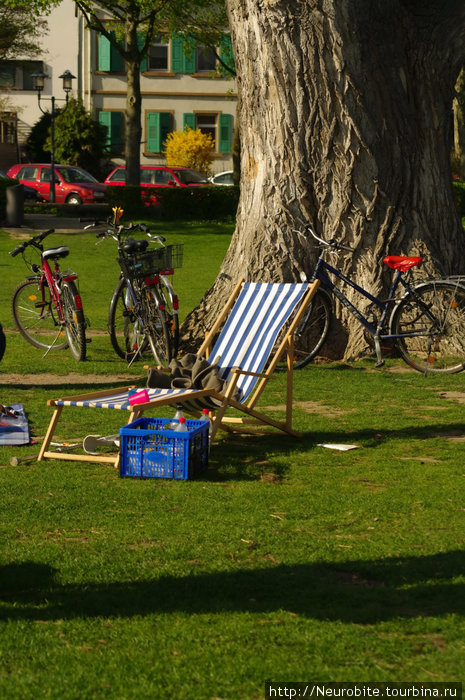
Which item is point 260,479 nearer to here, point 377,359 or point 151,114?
point 377,359

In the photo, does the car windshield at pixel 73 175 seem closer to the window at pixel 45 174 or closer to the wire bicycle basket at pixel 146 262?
the window at pixel 45 174

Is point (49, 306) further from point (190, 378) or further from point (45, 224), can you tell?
point (45, 224)

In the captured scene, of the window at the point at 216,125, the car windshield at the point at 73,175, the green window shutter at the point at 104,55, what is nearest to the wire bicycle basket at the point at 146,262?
the car windshield at the point at 73,175

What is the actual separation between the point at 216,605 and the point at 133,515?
1366 mm

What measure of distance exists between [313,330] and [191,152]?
107 feet

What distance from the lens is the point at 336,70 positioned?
32.8 feet

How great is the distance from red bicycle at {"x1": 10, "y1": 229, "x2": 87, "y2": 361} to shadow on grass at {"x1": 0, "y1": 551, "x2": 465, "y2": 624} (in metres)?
6.15

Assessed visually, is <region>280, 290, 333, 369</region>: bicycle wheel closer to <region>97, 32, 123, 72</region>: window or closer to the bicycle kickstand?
the bicycle kickstand

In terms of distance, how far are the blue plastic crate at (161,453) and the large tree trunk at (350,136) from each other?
4.29 metres

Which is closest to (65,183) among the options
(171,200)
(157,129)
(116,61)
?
(171,200)

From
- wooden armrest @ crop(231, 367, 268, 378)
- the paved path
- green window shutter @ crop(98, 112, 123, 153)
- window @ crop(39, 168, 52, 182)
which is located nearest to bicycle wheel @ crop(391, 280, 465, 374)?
wooden armrest @ crop(231, 367, 268, 378)

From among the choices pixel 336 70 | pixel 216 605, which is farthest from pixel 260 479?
pixel 336 70

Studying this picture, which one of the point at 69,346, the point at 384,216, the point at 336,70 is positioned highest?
the point at 336,70

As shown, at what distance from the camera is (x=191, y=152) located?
42156 mm
